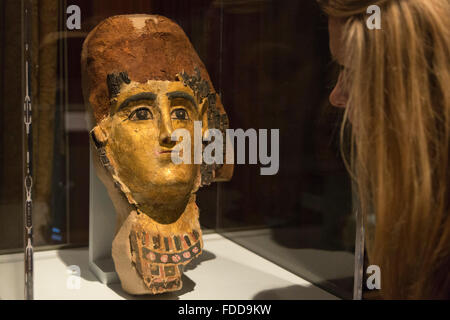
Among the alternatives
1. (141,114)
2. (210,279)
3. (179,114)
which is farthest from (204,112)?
Answer: (210,279)

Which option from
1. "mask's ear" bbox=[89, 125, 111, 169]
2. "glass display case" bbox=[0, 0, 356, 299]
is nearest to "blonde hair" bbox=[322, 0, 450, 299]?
"glass display case" bbox=[0, 0, 356, 299]

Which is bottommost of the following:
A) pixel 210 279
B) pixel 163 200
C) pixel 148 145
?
pixel 210 279

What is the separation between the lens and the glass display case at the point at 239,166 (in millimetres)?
1787

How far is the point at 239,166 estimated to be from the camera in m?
2.05

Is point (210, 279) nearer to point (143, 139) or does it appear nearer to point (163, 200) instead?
point (163, 200)

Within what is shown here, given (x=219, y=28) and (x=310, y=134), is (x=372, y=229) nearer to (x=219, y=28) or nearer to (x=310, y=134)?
(x=310, y=134)

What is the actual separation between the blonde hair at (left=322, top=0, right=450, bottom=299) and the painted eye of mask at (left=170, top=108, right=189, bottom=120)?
2.32 ft

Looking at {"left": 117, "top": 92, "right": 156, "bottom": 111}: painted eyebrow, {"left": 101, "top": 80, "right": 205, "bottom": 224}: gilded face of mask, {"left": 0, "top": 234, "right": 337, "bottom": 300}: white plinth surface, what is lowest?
{"left": 0, "top": 234, "right": 337, "bottom": 300}: white plinth surface

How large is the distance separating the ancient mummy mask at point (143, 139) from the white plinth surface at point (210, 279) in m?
0.11

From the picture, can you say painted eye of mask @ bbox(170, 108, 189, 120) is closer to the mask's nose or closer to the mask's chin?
the mask's nose

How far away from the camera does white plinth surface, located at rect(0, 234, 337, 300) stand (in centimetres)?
168

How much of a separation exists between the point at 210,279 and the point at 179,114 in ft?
2.05

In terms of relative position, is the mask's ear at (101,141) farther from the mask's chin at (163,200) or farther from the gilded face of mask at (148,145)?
the mask's chin at (163,200)

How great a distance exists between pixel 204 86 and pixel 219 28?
33cm
